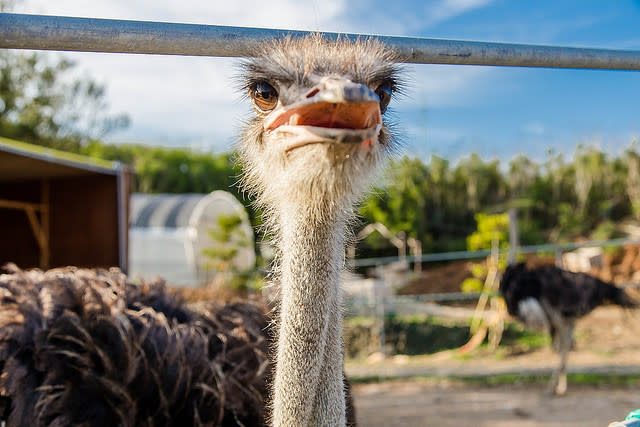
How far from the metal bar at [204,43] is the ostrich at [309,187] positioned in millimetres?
52

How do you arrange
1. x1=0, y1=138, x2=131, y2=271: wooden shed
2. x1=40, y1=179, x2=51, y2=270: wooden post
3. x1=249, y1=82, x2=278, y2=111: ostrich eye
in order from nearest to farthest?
x1=249, y1=82, x2=278, y2=111: ostrich eye, x1=0, y1=138, x2=131, y2=271: wooden shed, x1=40, y1=179, x2=51, y2=270: wooden post

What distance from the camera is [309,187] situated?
3.43 ft

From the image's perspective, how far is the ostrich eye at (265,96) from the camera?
1086mm

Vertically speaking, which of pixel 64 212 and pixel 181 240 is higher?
pixel 64 212

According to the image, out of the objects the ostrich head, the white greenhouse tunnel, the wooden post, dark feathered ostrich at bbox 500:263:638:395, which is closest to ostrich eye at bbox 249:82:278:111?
the ostrich head

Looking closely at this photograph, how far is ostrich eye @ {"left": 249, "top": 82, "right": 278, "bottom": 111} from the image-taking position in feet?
3.56

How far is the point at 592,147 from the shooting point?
711 inches

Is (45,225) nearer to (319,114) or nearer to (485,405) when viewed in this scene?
(485,405)

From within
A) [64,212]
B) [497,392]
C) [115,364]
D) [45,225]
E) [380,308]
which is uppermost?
[64,212]

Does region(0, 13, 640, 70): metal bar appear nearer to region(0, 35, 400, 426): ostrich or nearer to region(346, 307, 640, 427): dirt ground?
region(0, 35, 400, 426): ostrich

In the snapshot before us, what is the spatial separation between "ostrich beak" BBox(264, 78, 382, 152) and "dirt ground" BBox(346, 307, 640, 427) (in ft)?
12.6

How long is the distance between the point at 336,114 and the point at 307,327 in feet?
1.46

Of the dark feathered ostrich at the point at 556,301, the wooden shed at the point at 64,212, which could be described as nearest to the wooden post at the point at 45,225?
the wooden shed at the point at 64,212

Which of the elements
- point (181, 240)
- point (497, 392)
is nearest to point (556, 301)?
point (497, 392)
